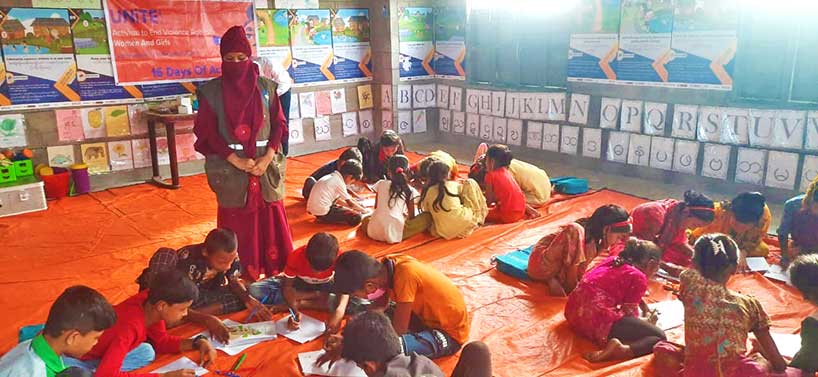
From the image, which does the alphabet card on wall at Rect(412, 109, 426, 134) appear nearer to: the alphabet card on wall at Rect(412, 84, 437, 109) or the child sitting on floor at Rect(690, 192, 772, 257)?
the alphabet card on wall at Rect(412, 84, 437, 109)

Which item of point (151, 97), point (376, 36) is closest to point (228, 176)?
point (151, 97)

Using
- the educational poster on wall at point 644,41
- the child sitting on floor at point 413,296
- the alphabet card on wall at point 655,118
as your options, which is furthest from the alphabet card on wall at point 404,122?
the child sitting on floor at point 413,296

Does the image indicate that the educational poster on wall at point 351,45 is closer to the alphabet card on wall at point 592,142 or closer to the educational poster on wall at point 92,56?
the educational poster on wall at point 92,56

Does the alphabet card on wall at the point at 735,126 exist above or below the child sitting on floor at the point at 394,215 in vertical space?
above

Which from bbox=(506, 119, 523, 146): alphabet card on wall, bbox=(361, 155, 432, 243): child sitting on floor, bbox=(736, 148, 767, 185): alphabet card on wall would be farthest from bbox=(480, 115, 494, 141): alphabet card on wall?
bbox=(361, 155, 432, 243): child sitting on floor

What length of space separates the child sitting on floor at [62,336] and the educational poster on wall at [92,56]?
445cm

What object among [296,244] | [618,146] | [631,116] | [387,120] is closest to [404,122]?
[387,120]

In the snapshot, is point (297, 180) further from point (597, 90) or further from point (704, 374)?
point (704, 374)

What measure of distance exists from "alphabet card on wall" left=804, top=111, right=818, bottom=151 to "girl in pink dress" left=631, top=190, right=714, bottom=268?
1.86 meters

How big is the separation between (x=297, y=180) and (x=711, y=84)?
3.99m

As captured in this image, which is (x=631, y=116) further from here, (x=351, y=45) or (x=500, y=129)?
(x=351, y=45)

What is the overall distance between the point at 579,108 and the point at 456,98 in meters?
1.88

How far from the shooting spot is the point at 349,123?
7539 mm

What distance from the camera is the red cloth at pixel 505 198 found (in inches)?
176
